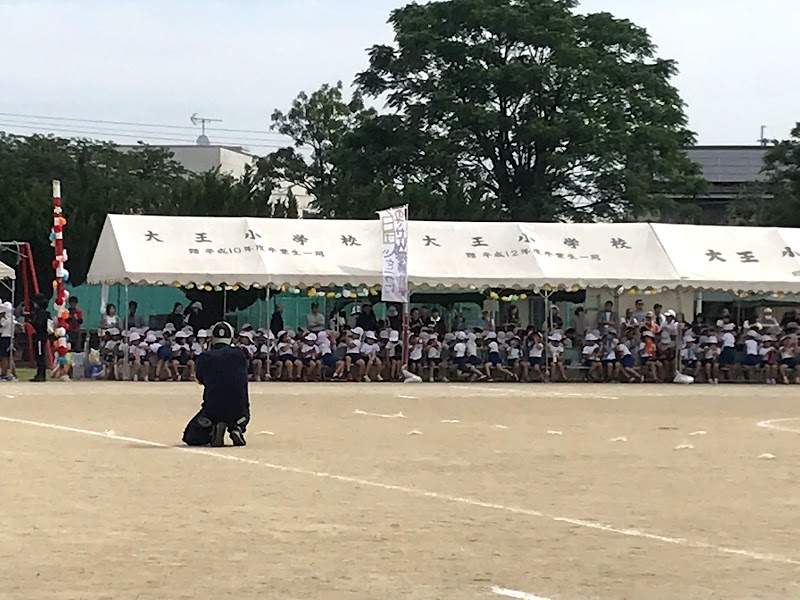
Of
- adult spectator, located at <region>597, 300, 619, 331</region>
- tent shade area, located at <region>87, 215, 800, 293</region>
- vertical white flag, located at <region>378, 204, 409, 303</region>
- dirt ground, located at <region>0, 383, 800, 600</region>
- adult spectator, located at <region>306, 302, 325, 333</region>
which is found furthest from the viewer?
adult spectator, located at <region>597, 300, 619, 331</region>

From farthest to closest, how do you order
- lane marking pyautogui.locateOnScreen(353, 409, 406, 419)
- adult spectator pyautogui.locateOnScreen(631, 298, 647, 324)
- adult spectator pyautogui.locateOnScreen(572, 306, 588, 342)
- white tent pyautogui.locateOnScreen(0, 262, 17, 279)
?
adult spectator pyautogui.locateOnScreen(572, 306, 588, 342), adult spectator pyautogui.locateOnScreen(631, 298, 647, 324), white tent pyautogui.locateOnScreen(0, 262, 17, 279), lane marking pyautogui.locateOnScreen(353, 409, 406, 419)

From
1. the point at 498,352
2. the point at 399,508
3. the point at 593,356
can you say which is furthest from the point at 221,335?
the point at 593,356

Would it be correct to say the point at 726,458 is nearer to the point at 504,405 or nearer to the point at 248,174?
the point at 504,405

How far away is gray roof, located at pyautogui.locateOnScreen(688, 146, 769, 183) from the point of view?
3157 inches

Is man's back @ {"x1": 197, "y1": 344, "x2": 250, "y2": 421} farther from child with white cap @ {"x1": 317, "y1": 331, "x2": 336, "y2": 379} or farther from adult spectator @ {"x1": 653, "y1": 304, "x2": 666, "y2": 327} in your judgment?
adult spectator @ {"x1": 653, "y1": 304, "x2": 666, "y2": 327}

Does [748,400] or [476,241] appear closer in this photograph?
[748,400]

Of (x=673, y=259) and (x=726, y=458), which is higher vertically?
(x=673, y=259)

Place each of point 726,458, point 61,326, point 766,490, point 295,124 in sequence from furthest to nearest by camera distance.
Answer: point 295,124 < point 61,326 < point 726,458 < point 766,490

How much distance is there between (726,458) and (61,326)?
17.8 meters

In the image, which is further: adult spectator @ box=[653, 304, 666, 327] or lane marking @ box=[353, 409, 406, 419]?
adult spectator @ box=[653, 304, 666, 327]

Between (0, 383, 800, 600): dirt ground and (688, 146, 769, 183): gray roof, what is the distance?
60950mm

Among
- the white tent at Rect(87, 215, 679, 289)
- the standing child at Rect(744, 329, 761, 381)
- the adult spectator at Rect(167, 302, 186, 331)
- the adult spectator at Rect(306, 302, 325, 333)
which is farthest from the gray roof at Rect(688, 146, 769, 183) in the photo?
the adult spectator at Rect(167, 302, 186, 331)

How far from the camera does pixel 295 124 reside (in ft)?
194

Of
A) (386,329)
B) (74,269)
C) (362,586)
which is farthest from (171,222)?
(362,586)
